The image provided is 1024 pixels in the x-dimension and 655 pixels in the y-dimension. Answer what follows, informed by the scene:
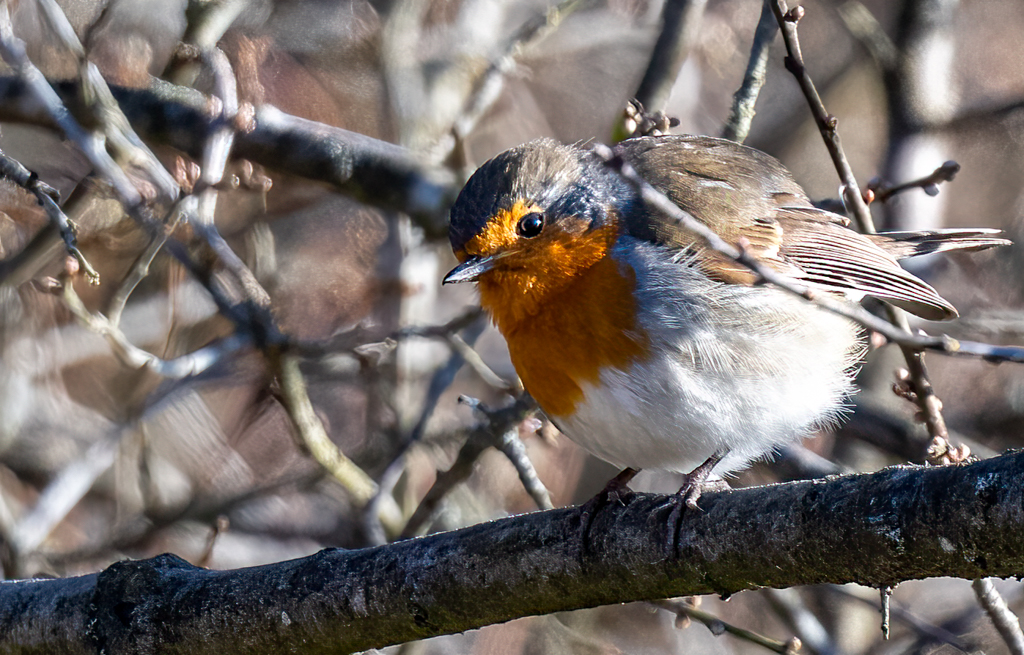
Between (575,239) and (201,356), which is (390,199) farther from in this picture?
(575,239)

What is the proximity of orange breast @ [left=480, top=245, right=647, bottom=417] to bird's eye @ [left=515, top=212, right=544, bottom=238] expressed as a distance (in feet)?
0.49

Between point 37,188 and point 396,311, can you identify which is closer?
point 37,188

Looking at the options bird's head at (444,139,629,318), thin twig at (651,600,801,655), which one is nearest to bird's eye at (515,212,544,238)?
A: bird's head at (444,139,629,318)

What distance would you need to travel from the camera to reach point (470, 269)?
120 inches

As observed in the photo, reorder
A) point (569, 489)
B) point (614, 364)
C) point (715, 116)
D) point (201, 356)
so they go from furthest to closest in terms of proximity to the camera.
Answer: point (715, 116) < point (569, 489) < point (201, 356) < point (614, 364)

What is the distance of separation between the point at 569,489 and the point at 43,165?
307cm

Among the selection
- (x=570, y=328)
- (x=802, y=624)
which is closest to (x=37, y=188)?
(x=570, y=328)

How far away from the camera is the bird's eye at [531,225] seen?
10.3 feet

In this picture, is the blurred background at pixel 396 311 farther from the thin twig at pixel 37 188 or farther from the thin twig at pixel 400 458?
the thin twig at pixel 37 188

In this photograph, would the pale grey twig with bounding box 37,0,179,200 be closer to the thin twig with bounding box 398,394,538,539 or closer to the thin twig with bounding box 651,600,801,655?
the thin twig with bounding box 398,394,538,539

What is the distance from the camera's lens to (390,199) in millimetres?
4766

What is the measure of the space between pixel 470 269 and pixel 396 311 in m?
2.16

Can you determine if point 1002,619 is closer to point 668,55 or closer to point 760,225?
point 760,225

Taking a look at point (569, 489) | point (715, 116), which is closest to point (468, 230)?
point (569, 489)
